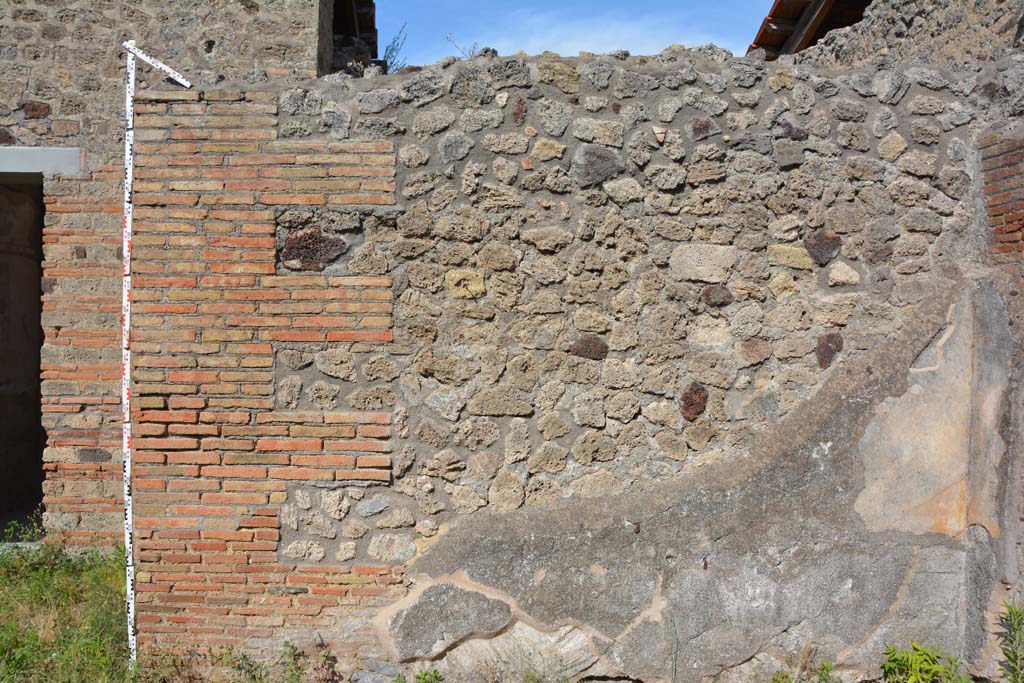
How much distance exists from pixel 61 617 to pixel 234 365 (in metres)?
1.93

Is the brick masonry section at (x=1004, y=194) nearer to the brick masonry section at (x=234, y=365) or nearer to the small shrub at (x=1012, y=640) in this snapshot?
the small shrub at (x=1012, y=640)

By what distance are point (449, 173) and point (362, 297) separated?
68 cm

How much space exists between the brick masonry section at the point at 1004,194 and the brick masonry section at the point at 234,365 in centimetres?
275

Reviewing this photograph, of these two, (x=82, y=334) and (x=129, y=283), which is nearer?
(x=129, y=283)

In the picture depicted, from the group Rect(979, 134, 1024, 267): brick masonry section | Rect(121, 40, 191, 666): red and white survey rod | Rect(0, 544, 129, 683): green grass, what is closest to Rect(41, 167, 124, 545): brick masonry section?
Rect(0, 544, 129, 683): green grass

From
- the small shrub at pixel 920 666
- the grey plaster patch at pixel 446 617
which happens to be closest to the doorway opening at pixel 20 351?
the grey plaster patch at pixel 446 617

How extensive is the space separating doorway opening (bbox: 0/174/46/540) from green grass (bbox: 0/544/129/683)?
1.79 m

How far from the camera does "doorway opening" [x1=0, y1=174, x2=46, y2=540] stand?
6.64m

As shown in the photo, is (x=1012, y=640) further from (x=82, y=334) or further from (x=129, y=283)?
(x=82, y=334)

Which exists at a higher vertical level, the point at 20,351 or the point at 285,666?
the point at 20,351

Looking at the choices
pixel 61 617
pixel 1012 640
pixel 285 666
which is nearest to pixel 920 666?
pixel 1012 640

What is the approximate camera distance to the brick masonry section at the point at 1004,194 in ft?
11.2

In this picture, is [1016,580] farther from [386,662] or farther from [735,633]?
[386,662]

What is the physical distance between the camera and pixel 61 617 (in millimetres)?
4133
